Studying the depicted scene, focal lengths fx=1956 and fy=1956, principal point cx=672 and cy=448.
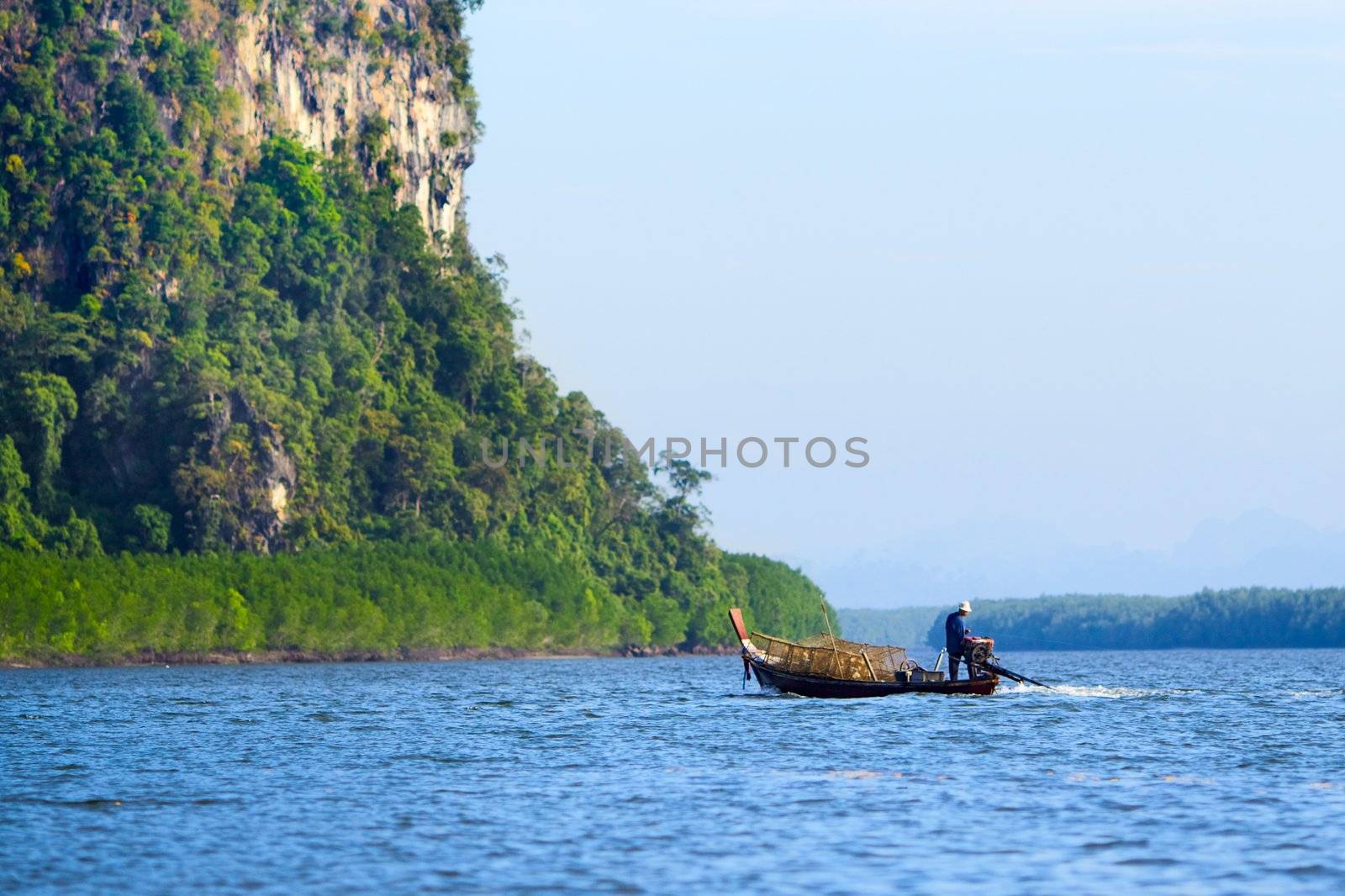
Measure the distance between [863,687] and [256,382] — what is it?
97.9 metres

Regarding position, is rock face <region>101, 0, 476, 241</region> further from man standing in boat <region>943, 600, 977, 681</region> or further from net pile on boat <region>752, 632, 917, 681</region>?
man standing in boat <region>943, 600, 977, 681</region>

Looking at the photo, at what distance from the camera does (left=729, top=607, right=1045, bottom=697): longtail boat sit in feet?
201

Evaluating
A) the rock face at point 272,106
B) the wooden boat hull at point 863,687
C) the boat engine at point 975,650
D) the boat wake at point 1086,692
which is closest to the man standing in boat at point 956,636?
the boat engine at point 975,650

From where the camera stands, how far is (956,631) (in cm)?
6094

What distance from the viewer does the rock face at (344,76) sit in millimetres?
175250

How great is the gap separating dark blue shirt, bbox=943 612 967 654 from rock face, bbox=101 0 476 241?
4784 inches

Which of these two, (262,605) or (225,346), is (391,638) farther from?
(225,346)

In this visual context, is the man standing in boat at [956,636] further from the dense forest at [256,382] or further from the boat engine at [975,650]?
the dense forest at [256,382]

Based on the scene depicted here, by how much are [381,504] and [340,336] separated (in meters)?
15.4

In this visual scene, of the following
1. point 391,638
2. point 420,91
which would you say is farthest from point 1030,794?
point 420,91

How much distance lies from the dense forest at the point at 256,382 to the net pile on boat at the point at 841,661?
2591 inches

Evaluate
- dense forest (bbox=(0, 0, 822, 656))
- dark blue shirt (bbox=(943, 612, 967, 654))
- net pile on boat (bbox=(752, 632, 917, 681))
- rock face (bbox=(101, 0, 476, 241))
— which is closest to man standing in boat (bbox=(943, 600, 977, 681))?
dark blue shirt (bbox=(943, 612, 967, 654))

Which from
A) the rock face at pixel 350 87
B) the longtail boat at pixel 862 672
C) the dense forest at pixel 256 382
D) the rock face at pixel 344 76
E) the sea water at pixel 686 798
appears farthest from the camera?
the rock face at pixel 350 87

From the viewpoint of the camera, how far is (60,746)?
49.2 metres
